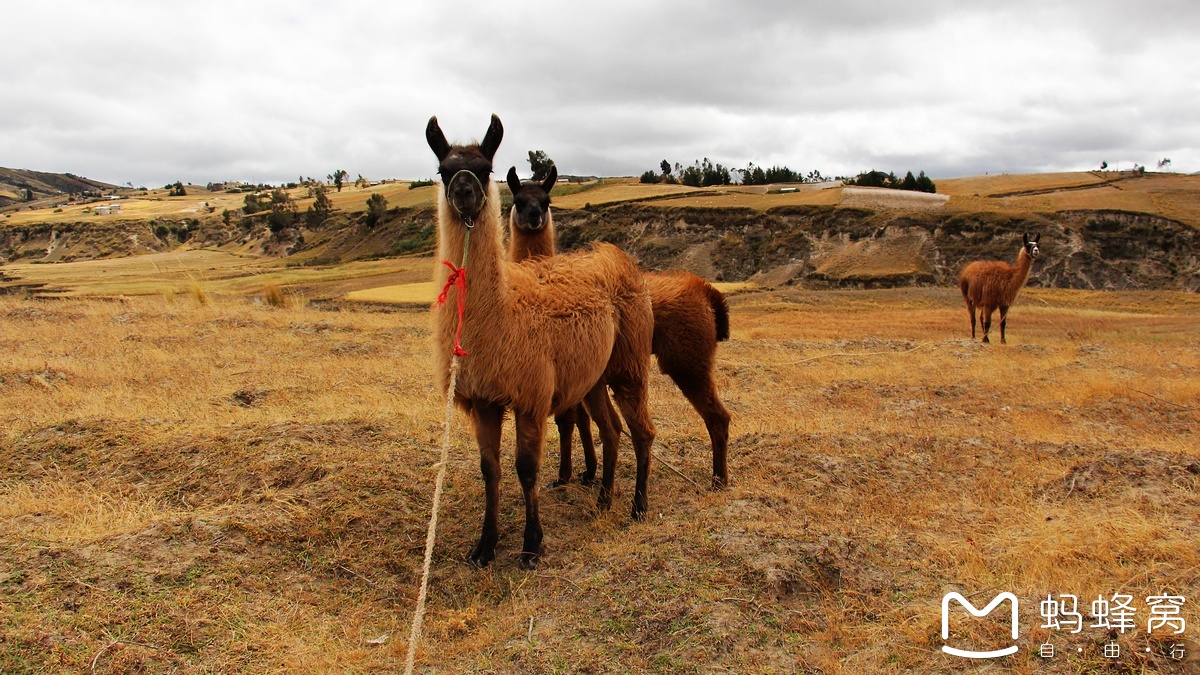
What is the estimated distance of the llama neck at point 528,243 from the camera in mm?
8148

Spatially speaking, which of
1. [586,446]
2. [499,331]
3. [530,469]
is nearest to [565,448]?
[586,446]

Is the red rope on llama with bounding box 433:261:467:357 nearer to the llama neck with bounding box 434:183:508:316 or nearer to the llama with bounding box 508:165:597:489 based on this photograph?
the llama neck with bounding box 434:183:508:316

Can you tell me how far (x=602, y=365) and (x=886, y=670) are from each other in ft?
10.4

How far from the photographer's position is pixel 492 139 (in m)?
5.34

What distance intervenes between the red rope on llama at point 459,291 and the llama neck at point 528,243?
9.04 ft

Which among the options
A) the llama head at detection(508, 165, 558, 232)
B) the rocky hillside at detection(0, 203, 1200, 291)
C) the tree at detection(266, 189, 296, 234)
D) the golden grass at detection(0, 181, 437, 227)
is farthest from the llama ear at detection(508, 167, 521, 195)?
the tree at detection(266, 189, 296, 234)

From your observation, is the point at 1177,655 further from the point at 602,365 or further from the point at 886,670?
the point at 602,365

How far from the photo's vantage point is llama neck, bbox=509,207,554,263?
815 cm

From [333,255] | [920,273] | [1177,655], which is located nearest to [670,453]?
[1177,655]

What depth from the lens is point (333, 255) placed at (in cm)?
7238

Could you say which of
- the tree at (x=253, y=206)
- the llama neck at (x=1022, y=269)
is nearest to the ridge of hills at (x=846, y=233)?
the tree at (x=253, y=206)

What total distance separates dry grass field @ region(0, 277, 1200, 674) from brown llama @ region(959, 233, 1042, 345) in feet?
31.9

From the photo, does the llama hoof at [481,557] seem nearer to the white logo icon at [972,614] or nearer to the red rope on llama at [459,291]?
the red rope on llama at [459,291]

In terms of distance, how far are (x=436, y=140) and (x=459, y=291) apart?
116 centimetres
